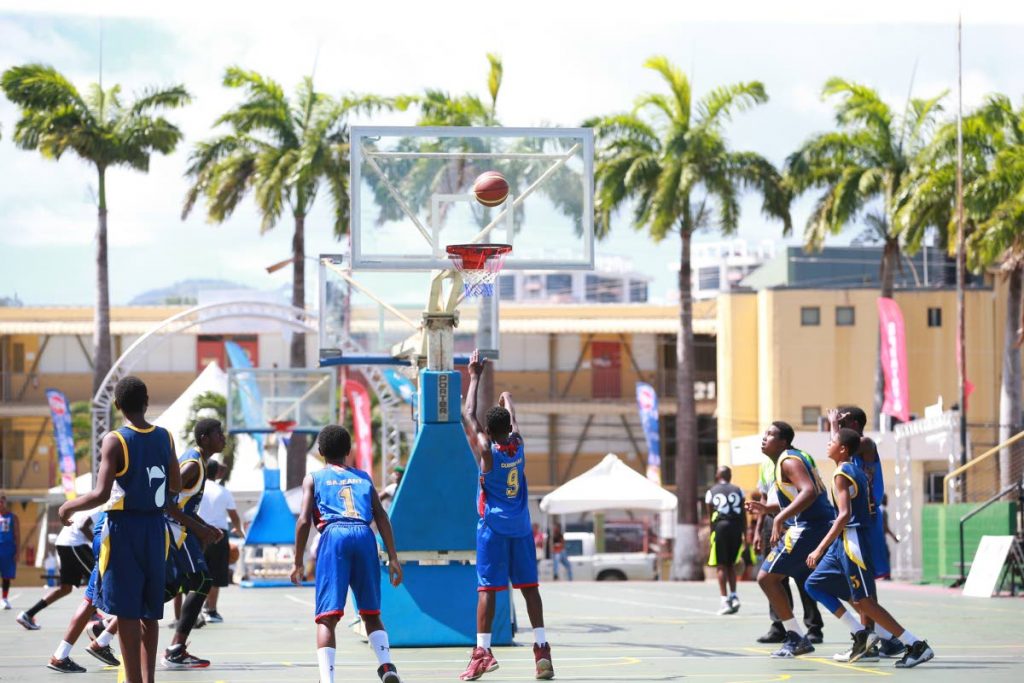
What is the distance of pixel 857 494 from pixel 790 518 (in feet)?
1.88

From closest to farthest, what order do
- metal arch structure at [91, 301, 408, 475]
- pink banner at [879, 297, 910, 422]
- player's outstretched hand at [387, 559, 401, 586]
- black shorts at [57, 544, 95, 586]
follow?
player's outstretched hand at [387, 559, 401, 586], black shorts at [57, 544, 95, 586], metal arch structure at [91, 301, 408, 475], pink banner at [879, 297, 910, 422]

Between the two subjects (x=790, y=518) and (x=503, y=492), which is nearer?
(x=503, y=492)

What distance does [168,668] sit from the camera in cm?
1323

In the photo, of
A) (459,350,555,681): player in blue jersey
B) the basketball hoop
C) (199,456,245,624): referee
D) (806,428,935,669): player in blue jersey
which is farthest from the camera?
(199,456,245,624): referee

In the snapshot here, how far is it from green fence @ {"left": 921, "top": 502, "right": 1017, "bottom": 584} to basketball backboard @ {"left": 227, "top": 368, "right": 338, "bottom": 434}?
12.7 m

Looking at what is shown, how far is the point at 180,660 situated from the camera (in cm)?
1339

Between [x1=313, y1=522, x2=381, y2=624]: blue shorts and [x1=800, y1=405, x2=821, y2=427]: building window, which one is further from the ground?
[x1=800, y1=405, x2=821, y2=427]: building window

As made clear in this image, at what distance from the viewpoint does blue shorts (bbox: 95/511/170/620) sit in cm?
990

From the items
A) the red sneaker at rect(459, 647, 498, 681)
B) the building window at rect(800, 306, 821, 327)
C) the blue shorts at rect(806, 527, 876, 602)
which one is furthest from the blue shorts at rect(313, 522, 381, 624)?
the building window at rect(800, 306, 821, 327)

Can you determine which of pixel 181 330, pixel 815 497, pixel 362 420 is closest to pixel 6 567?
pixel 181 330

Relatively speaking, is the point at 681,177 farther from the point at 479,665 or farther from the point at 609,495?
the point at 479,665

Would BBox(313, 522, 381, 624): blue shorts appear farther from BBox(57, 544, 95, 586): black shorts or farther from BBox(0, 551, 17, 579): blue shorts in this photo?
BBox(0, 551, 17, 579): blue shorts

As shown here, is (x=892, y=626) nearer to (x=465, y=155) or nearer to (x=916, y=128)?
(x=465, y=155)

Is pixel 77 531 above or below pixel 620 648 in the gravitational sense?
above
